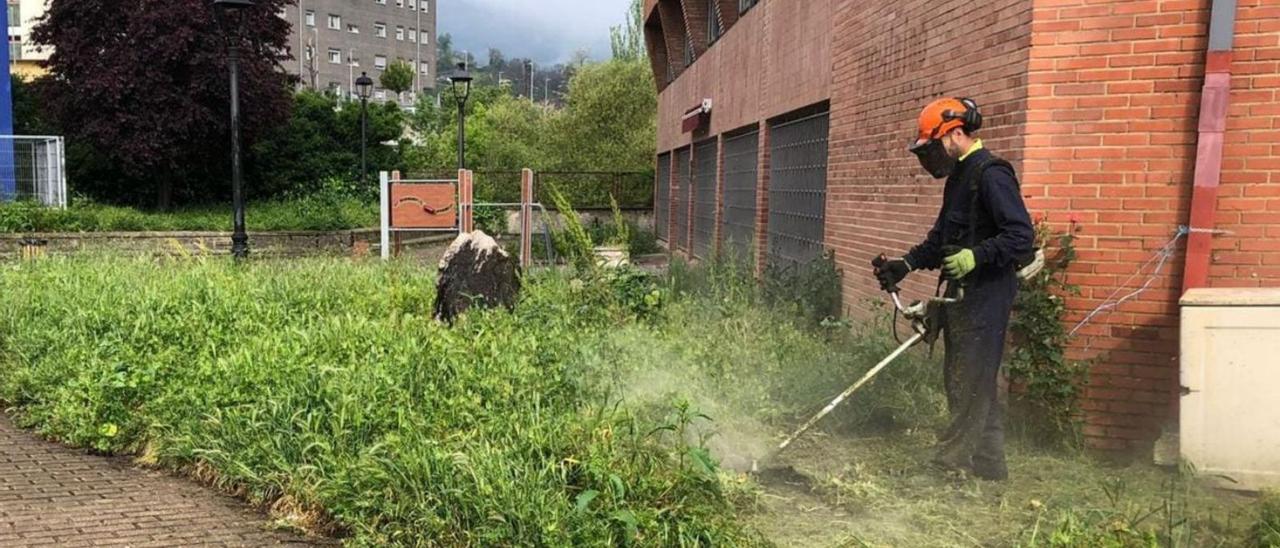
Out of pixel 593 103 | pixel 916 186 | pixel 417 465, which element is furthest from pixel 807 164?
pixel 593 103

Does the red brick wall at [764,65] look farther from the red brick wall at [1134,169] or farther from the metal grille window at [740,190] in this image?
the red brick wall at [1134,169]

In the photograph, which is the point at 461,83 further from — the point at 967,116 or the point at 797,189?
the point at 967,116

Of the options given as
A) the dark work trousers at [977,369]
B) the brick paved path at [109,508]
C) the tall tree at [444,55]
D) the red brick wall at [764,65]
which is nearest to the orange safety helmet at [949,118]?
the dark work trousers at [977,369]

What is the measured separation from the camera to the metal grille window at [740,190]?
13.7 m

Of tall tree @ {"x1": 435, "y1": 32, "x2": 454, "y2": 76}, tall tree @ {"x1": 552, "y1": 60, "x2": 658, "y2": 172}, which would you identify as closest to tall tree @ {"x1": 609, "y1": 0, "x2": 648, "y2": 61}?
tall tree @ {"x1": 552, "y1": 60, "x2": 658, "y2": 172}

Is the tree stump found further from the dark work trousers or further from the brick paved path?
the dark work trousers

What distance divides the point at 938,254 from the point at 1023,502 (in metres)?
1.30

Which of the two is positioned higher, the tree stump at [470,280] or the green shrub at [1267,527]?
the tree stump at [470,280]

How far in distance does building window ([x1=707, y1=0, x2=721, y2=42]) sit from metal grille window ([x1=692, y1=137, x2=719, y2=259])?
202cm

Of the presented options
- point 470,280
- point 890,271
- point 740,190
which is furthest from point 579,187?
point 890,271

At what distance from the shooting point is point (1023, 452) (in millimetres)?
5316

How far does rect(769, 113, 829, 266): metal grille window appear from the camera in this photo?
10.3 m

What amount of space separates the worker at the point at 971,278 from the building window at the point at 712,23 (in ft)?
42.4

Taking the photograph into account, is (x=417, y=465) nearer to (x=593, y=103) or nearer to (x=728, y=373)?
(x=728, y=373)
